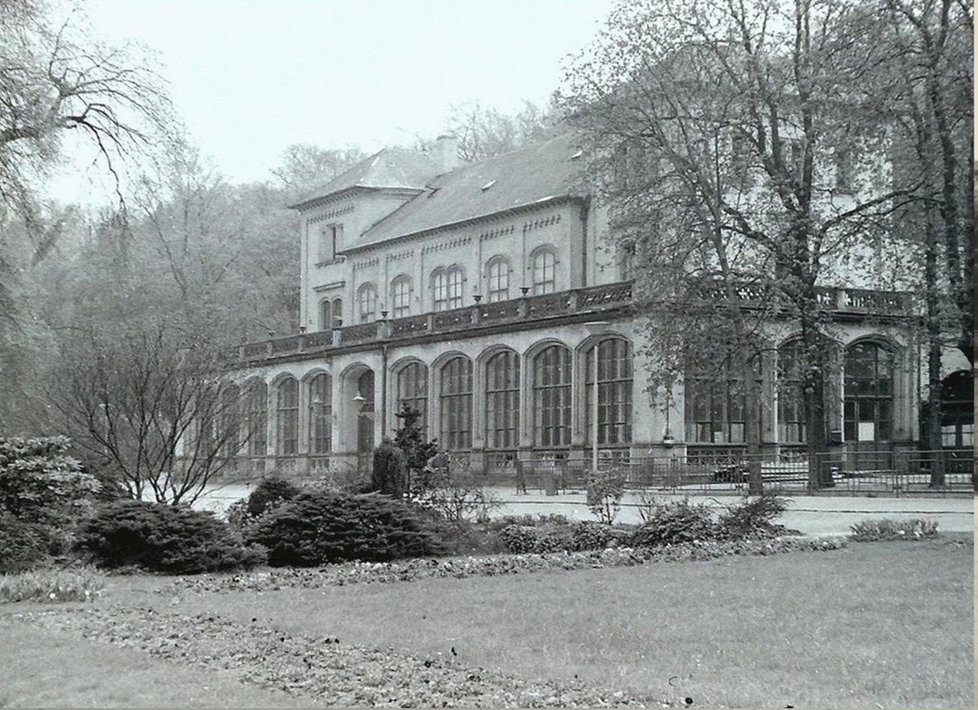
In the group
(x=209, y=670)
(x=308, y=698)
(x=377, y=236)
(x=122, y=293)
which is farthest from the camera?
(x=377, y=236)

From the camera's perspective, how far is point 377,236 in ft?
49.5

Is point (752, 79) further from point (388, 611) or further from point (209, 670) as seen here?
point (209, 670)

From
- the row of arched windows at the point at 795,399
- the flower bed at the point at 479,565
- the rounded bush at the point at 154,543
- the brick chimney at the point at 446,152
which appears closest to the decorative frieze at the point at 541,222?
the row of arched windows at the point at 795,399

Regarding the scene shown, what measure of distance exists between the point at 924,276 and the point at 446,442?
18.6 ft

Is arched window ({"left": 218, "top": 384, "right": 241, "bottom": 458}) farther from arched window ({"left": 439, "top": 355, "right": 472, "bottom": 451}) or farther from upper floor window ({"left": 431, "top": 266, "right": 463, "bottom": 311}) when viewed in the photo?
upper floor window ({"left": 431, "top": 266, "right": 463, "bottom": 311})

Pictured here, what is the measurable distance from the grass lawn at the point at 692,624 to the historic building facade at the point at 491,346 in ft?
11.4

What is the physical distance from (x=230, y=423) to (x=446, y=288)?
7.32m

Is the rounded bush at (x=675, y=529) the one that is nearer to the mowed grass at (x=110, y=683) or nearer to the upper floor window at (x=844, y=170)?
the upper floor window at (x=844, y=170)

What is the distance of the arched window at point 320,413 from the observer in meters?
13.2

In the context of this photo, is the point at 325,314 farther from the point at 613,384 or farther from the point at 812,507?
the point at 613,384

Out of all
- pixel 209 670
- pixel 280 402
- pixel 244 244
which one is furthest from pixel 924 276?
pixel 209 670

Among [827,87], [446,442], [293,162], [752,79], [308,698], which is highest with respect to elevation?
[752,79]

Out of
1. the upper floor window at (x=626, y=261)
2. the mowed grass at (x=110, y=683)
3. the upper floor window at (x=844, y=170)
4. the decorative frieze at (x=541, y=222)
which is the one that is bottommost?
the mowed grass at (x=110, y=683)

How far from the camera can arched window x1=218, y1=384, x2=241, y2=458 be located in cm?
1254
